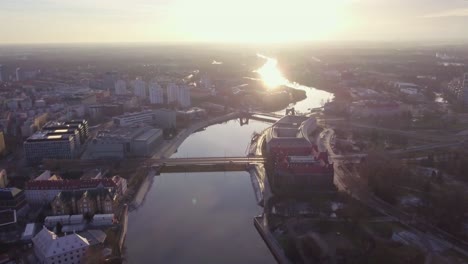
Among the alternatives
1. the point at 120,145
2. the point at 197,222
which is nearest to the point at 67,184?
the point at 197,222

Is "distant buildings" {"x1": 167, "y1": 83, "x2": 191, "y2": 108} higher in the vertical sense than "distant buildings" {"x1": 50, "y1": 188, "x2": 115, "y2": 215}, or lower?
higher

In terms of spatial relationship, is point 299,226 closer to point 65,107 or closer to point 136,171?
point 136,171

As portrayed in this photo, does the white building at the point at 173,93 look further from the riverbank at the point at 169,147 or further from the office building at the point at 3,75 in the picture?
the office building at the point at 3,75

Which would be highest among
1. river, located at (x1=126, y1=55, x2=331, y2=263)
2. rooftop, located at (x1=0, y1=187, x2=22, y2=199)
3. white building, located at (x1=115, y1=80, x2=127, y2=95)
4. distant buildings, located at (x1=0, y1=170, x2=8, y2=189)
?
white building, located at (x1=115, y1=80, x2=127, y2=95)

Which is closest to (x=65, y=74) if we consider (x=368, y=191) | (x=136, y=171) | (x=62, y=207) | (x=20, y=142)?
(x=20, y=142)

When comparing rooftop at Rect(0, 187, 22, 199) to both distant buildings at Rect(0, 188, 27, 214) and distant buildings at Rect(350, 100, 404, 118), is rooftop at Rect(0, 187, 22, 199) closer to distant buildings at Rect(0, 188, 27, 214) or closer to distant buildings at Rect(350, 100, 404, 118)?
distant buildings at Rect(0, 188, 27, 214)

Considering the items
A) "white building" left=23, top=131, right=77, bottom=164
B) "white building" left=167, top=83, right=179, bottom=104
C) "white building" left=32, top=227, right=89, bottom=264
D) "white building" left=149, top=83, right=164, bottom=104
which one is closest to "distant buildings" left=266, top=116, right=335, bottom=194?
"white building" left=32, top=227, right=89, bottom=264

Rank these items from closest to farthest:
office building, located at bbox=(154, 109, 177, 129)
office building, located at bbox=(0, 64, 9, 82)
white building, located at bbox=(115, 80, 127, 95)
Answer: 1. office building, located at bbox=(154, 109, 177, 129)
2. white building, located at bbox=(115, 80, 127, 95)
3. office building, located at bbox=(0, 64, 9, 82)

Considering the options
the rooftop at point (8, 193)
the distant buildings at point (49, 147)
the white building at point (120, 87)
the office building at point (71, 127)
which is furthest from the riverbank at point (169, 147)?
the white building at point (120, 87)
